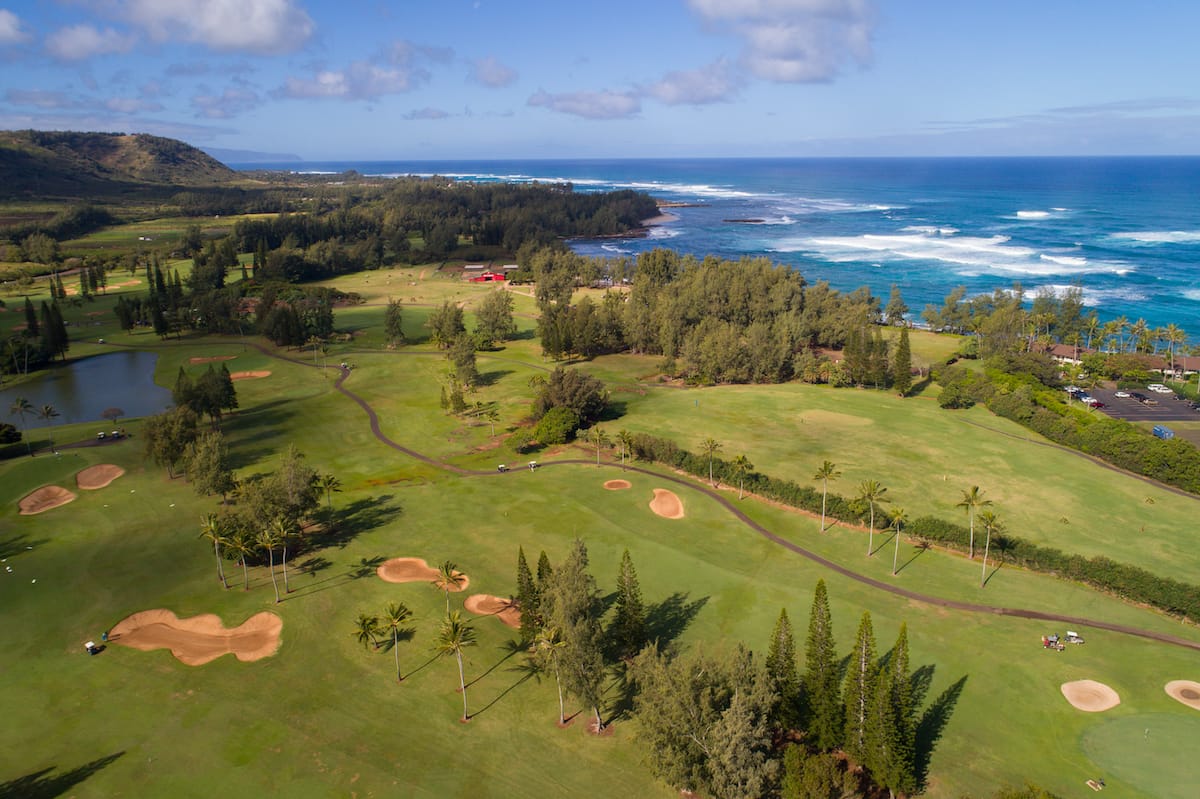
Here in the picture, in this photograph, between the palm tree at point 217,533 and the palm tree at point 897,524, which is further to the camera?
the palm tree at point 897,524

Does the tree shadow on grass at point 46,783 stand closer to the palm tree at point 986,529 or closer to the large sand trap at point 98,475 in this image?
the large sand trap at point 98,475

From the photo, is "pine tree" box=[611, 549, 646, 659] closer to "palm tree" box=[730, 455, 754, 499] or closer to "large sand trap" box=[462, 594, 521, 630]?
"large sand trap" box=[462, 594, 521, 630]

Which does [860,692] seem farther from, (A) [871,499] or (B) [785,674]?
(A) [871,499]

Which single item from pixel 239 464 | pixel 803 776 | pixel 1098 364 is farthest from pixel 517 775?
pixel 1098 364

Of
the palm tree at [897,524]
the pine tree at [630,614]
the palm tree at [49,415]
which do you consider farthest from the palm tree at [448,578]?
the palm tree at [49,415]

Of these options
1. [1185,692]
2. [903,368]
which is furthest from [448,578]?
[903,368]
